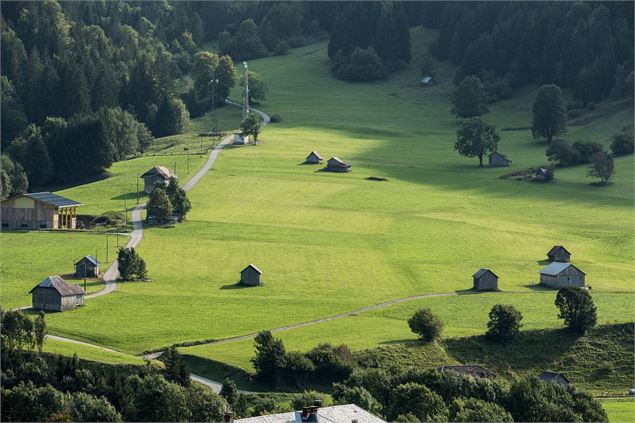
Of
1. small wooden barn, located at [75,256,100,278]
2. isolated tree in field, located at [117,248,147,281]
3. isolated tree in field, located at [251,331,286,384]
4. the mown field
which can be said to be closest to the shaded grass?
small wooden barn, located at [75,256,100,278]

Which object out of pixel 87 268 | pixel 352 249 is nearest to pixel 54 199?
pixel 87 268

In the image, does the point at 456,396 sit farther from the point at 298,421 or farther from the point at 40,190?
the point at 40,190

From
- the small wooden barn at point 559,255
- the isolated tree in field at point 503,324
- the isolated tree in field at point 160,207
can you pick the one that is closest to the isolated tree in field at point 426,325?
the isolated tree in field at point 503,324

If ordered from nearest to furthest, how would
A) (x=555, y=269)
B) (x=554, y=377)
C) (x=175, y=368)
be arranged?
(x=175, y=368) → (x=554, y=377) → (x=555, y=269)

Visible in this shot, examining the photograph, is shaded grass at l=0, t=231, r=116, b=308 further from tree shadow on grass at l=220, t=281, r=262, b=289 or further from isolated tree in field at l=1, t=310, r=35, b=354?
isolated tree in field at l=1, t=310, r=35, b=354

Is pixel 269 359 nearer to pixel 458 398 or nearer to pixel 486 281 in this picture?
pixel 458 398

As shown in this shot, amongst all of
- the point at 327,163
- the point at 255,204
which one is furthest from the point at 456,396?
the point at 327,163

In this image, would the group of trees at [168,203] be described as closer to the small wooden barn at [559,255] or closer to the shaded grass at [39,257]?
the shaded grass at [39,257]
